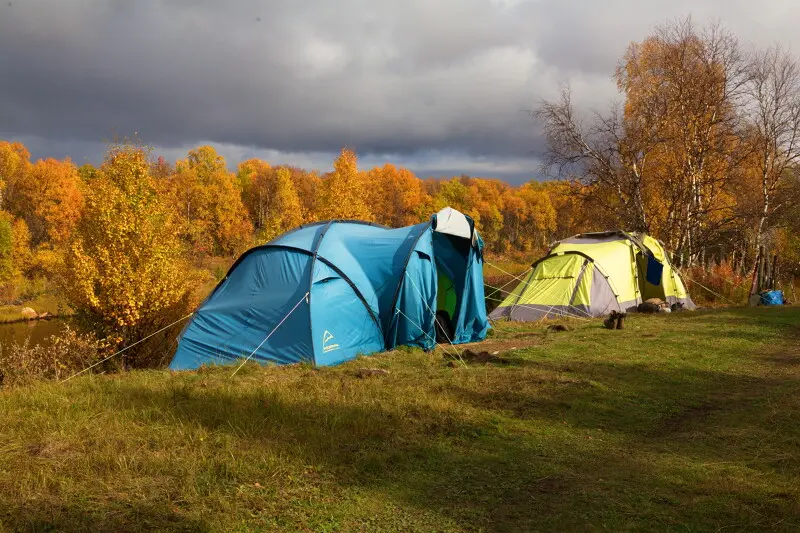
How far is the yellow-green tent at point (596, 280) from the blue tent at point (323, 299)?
5064mm

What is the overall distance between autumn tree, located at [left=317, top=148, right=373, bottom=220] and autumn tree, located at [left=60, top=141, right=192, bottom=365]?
36.4ft

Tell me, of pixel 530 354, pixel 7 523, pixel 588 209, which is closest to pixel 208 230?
pixel 588 209

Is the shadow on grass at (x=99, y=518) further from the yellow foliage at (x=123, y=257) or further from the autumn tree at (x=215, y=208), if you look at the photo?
the autumn tree at (x=215, y=208)

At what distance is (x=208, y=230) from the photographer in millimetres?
53719

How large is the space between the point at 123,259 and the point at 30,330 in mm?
18248

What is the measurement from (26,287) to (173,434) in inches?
1526

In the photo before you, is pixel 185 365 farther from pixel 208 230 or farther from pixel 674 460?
pixel 208 230

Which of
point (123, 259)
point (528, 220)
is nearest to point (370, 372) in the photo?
point (123, 259)

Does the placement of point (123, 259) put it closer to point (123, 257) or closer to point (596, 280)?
point (123, 257)

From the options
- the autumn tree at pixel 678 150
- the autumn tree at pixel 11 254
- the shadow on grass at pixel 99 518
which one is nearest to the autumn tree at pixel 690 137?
the autumn tree at pixel 678 150

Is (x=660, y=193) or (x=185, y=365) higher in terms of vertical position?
(x=660, y=193)

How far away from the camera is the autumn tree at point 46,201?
42781mm

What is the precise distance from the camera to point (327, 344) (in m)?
9.88

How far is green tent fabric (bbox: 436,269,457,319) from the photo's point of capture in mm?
12719
